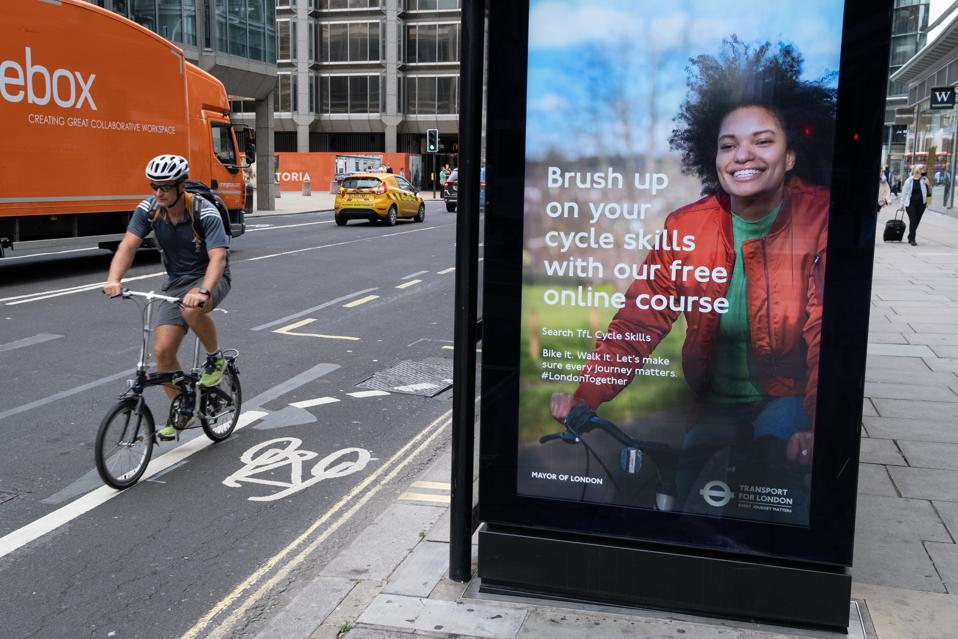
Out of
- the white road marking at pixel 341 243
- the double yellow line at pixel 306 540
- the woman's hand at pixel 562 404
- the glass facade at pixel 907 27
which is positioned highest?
the glass facade at pixel 907 27

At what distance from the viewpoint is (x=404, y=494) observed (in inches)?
207

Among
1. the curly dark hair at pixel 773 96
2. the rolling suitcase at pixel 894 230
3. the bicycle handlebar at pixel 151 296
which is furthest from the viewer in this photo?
the rolling suitcase at pixel 894 230

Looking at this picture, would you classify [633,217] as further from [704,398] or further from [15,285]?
[15,285]

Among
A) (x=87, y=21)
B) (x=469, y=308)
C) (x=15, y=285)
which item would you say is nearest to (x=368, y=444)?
(x=469, y=308)

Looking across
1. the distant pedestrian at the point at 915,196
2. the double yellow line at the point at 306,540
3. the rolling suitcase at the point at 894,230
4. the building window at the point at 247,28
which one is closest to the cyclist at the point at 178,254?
the double yellow line at the point at 306,540

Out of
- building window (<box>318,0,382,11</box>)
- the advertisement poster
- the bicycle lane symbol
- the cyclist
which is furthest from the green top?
building window (<box>318,0,382,11</box>)

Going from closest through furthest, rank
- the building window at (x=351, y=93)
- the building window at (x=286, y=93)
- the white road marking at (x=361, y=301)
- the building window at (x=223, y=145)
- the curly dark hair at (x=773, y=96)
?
the curly dark hair at (x=773, y=96)
the white road marking at (x=361, y=301)
the building window at (x=223, y=145)
the building window at (x=351, y=93)
the building window at (x=286, y=93)

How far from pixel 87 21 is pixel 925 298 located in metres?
13.1

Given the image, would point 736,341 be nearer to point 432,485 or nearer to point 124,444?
point 432,485

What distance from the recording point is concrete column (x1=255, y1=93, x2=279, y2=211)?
127 feet

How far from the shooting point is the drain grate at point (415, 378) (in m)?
7.92

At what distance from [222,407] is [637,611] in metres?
3.46

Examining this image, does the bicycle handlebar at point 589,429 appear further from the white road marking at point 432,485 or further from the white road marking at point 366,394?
the white road marking at point 366,394

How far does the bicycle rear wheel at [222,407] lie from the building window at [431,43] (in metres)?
65.2
